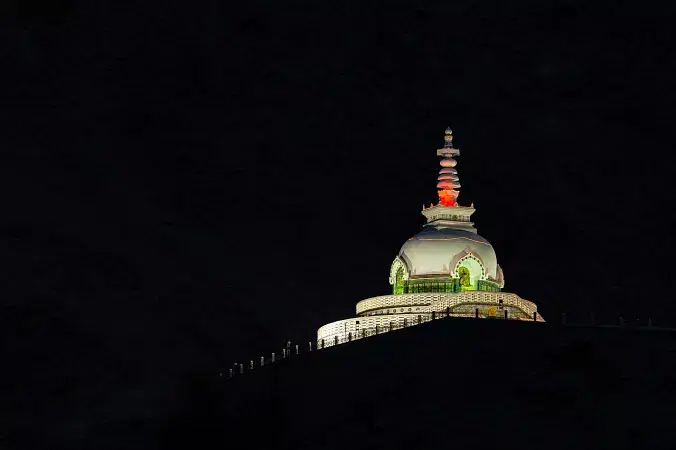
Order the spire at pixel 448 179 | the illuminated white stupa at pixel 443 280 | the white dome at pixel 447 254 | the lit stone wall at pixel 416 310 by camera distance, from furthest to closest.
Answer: the spire at pixel 448 179 → the white dome at pixel 447 254 → the illuminated white stupa at pixel 443 280 → the lit stone wall at pixel 416 310

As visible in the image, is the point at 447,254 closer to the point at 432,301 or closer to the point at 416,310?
the point at 432,301

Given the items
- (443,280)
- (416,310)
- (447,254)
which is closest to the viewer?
(416,310)

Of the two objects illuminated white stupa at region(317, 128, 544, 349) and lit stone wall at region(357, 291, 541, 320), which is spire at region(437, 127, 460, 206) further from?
lit stone wall at region(357, 291, 541, 320)

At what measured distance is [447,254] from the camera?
129 meters

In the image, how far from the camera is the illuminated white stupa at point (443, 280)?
4926 inches

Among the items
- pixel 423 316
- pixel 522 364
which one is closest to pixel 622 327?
pixel 522 364

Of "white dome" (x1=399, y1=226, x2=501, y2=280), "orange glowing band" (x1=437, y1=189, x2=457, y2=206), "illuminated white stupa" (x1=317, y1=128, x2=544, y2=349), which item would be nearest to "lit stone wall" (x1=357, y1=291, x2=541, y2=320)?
"illuminated white stupa" (x1=317, y1=128, x2=544, y2=349)

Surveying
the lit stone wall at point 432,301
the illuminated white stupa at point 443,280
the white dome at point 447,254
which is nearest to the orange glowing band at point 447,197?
the illuminated white stupa at point 443,280

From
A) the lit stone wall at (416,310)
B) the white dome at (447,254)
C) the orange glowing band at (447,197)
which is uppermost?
the orange glowing band at (447,197)

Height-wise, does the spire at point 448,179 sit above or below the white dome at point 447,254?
above

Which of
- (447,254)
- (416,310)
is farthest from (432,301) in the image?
(447,254)

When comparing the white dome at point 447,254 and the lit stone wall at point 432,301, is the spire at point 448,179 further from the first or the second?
the lit stone wall at point 432,301

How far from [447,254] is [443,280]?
4.46 ft

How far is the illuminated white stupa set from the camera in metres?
125
